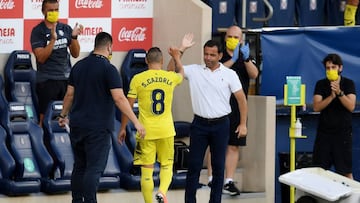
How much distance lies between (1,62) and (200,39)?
2619 millimetres

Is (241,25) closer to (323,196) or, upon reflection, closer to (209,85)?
(209,85)

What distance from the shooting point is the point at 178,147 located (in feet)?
49.8

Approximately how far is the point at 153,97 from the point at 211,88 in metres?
0.81

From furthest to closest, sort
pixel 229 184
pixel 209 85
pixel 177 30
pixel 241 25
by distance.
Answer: pixel 241 25
pixel 177 30
pixel 229 184
pixel 209 85

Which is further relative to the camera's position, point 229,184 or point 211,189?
point 229,184

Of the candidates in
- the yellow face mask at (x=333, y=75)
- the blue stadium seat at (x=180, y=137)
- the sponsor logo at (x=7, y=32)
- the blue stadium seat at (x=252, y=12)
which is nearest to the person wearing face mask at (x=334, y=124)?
the yellow face mask at (x=333, y=75)

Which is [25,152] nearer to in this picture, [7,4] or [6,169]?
[6,169]

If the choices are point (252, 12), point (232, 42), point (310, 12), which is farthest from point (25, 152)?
point (310, 12)

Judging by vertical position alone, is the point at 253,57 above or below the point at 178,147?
above

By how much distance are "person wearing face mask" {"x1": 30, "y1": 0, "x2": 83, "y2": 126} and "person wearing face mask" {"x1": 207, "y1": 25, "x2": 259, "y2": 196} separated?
Result: 1.92m

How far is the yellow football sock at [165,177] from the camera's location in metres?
13.8

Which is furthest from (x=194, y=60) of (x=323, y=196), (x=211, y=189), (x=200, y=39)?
(x=323, y=196)

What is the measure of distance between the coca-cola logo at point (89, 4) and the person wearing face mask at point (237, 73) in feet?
6.56

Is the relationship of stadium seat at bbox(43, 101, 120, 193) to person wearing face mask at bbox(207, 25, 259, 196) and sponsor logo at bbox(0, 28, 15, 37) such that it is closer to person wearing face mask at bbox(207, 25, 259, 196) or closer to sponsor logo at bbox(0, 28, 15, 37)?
person wearing face mask at bbox(207, 25, 259, 196)
